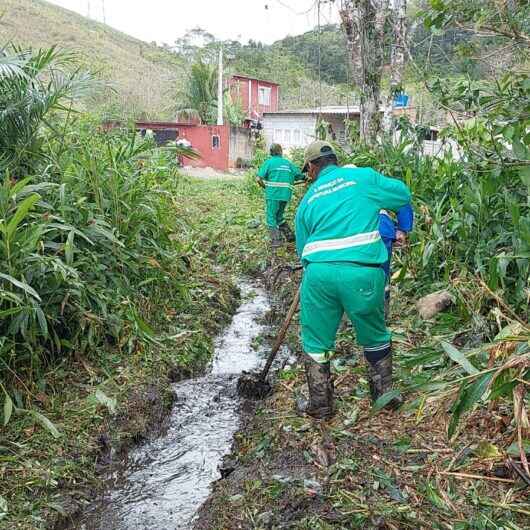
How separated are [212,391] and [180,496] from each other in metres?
1.45

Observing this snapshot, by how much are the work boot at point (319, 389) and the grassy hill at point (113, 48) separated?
2836 centimetres

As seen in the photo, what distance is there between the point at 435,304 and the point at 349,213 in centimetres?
206

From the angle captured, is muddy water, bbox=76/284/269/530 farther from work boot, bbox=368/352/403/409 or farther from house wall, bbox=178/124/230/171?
house wall, bbox=178/124/230/171

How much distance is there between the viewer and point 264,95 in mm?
37312

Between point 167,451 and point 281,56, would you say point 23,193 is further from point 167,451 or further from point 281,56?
point 281,56

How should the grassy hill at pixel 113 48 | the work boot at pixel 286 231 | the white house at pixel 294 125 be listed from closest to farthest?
the work boot at pixel 286 231, the white house at pixel 294 125, the grassy hill at pixel 113 48

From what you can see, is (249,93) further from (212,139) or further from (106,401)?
(106,401)

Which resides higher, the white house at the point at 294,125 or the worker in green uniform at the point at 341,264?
the white house at the point at 294,125

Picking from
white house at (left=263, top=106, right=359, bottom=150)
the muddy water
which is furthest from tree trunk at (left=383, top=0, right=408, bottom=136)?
white house at (left=263, top=106, right=359, bottom=150)

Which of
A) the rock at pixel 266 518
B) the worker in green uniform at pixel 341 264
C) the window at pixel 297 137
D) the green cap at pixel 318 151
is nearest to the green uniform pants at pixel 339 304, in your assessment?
the worker in green uniform at pixel 341 264

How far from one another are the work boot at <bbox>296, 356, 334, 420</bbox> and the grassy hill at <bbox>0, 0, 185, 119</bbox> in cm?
2836

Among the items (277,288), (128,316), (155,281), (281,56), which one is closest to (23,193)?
(128,316)

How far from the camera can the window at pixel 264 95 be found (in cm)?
3684

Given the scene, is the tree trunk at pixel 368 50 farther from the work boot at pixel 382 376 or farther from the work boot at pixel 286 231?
the work boot at pixel 382 376
